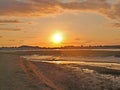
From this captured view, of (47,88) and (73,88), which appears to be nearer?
(47,88)

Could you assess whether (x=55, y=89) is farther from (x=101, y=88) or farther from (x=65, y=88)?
(x=101, y=88)

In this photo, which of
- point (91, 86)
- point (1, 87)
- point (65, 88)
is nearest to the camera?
point (1, 87)

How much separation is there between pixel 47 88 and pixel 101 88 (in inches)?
194

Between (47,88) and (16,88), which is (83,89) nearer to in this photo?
(47,88)

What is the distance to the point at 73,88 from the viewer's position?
24109mm

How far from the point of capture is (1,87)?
20.8m

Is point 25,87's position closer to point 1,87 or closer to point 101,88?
point 1,87

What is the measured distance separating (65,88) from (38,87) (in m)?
2.62

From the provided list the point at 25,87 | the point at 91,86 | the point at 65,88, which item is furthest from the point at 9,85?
the point at 91,86

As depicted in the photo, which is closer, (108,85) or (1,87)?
(1,87)

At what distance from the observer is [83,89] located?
23953 mm

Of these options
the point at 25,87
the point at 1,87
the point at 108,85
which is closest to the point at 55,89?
the point at 25,87

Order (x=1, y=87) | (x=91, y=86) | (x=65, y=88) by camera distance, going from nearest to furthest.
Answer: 1. (x=1, y=87)
2. (x=65, y=88)
3. (x=91, y=86)

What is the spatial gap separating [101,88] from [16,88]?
709 cm
